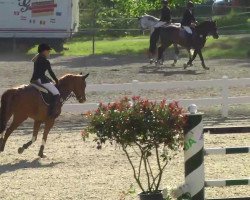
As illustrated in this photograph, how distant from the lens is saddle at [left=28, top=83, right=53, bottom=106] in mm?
14828

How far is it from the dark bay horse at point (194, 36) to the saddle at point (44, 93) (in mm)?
15159

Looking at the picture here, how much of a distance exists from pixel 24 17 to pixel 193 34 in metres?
12.6

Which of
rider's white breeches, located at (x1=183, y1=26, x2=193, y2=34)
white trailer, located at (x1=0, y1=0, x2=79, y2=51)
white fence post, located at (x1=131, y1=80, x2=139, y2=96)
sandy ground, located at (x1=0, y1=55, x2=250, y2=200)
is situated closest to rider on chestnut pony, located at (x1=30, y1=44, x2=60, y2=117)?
sandy ground, located at (x1=0, y1=55, x2=250, y2=200)

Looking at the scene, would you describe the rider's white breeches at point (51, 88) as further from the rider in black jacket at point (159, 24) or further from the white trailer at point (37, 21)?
the white trailer at point (37, 21)

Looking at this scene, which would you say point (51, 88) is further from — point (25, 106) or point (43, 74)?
point (25, 106)

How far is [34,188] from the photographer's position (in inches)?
446

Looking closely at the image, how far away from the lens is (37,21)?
40375 millimetres

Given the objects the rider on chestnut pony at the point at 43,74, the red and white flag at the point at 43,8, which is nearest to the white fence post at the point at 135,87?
the rider on chestnut pony at the point at 43,74

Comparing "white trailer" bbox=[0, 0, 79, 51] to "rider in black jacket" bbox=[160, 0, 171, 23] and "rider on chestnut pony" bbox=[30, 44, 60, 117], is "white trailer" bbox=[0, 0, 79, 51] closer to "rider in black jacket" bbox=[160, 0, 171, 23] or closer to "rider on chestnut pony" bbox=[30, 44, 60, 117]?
"rider in black jacket" bbox=[160, 0, 171, 23]

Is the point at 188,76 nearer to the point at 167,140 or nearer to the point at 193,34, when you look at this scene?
the point at 193,34

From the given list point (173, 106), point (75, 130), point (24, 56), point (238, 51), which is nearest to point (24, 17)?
point (24, 56)

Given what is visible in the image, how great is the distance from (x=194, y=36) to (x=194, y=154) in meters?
22.0

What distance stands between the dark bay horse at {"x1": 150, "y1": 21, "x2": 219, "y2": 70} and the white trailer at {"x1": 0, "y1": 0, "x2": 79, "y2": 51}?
33.3ft

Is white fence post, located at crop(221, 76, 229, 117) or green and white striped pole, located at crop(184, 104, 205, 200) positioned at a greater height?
green and white striped pole, located at crop(184, 104, 205, 200)
